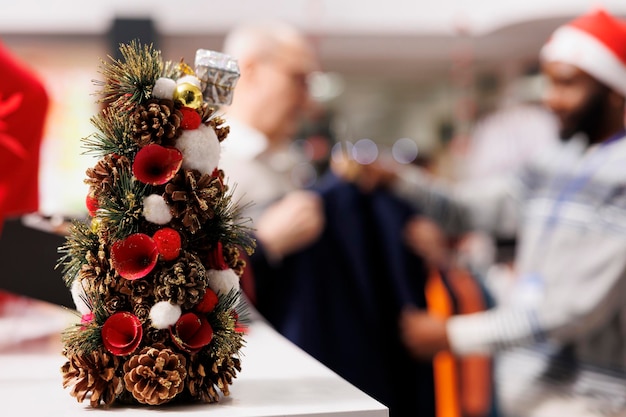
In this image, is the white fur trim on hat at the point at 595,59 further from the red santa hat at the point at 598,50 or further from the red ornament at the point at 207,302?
the red ornament at the point at 207,302

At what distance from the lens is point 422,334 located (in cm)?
190

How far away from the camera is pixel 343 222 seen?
75.7 inches

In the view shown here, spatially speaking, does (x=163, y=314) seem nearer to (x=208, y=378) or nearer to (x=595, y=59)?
(x=208, y=378)

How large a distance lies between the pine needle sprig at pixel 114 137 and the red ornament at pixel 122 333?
0.53 feet

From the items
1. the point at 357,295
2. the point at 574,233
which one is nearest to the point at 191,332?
the point at 357,295

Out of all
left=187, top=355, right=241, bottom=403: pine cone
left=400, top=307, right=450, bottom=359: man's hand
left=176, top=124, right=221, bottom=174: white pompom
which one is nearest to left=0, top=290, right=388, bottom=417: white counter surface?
left=187, top=355, right=241, bottom=403: pine cone

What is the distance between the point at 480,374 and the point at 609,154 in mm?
821

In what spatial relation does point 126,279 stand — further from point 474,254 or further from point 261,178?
point 474,254

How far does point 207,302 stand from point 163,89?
222mm

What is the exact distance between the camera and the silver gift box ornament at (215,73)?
86 cm

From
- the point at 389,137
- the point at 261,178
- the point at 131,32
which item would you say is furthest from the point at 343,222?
the point at 389,137

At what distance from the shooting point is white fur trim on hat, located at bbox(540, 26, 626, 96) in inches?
76.9

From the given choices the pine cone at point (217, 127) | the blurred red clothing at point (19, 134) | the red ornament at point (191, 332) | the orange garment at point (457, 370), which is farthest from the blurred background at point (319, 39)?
the red ornament at point (191, 332)

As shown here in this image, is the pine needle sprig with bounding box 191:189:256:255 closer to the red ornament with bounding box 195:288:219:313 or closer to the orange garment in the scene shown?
the red ornament with bounding box 195:288:219:313
